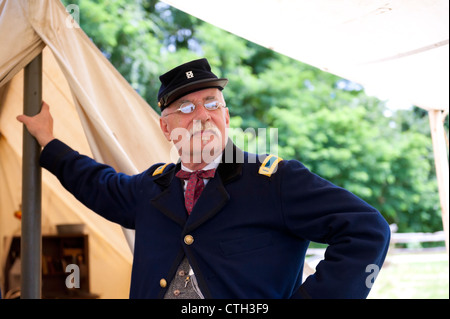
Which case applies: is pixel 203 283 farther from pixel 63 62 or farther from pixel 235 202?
pixel 63 62

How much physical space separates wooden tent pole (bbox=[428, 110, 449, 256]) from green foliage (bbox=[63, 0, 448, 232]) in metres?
7.28

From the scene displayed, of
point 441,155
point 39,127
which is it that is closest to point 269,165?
point 39,127

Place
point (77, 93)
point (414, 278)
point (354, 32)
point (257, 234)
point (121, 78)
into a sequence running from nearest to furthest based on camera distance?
point (257, 234) → point (77, 93) → point (121, 78) → point (354, 32) → point (414, 278)

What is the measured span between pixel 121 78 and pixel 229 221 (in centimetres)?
114

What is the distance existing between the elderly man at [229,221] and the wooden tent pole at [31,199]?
0.53 metres

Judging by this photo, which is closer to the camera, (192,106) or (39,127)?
(192,106)

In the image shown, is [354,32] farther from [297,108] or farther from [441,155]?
[297,108]

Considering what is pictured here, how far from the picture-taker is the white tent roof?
258 cm

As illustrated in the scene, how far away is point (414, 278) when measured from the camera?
39.8 feet

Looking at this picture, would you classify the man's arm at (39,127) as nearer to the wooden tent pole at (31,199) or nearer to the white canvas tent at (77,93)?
the wooden tent pole at (31,199)

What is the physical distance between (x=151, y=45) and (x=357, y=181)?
6.66 meters

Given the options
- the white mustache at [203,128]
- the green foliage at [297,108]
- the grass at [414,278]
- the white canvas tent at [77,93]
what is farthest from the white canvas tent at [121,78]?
the green foliage at [297,108]

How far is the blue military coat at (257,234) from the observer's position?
5.57 ft
